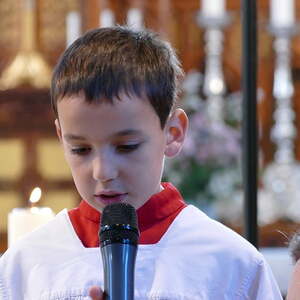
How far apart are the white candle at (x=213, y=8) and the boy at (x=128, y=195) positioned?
2.93 metres

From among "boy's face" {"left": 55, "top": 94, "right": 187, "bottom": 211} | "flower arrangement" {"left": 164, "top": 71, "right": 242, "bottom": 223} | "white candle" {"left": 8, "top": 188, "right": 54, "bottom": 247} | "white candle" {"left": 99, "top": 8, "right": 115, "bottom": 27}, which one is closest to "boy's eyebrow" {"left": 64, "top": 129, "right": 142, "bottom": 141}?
"boy's face" {"left": 55, "top": 94, "right": 187, "bottom": 211}

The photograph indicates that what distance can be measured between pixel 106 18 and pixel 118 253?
3.40 m

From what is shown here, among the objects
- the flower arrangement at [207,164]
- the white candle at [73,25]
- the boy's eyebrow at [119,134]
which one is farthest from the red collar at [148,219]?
the white candle at [73,25]

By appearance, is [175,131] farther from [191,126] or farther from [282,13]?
[282,13]

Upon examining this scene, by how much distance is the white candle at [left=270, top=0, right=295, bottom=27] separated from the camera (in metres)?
3.98

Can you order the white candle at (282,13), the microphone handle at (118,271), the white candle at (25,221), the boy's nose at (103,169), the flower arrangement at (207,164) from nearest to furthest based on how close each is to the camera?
the microphone handle at (118,271) < the boy's nose at (103,169) < the white candle at (25,221) < the flower arrangement at (207,164) < the white candle at (282,13)

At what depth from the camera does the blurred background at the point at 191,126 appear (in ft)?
12.2

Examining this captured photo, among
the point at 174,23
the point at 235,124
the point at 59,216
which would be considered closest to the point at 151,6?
the point at 174,23

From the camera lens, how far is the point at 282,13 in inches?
160

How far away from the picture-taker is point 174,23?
4.85 metres

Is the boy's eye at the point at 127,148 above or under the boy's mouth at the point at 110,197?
above

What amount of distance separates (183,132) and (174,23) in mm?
3713

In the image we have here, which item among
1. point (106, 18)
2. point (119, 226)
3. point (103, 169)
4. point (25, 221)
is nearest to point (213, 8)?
point (106, 18)

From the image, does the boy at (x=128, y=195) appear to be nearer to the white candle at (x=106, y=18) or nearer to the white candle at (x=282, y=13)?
the white candle at (x=282, y=13)
